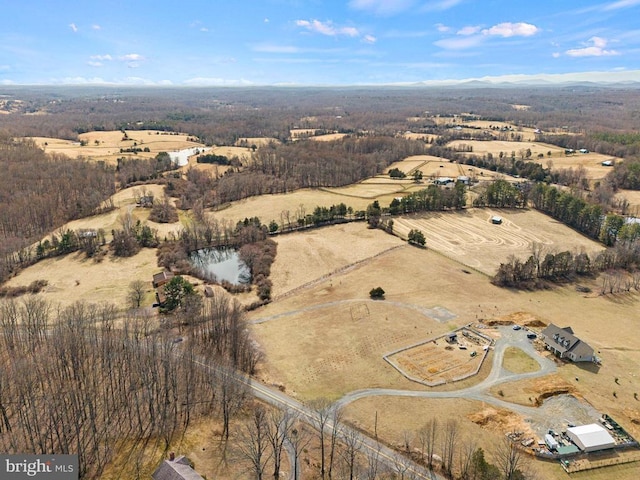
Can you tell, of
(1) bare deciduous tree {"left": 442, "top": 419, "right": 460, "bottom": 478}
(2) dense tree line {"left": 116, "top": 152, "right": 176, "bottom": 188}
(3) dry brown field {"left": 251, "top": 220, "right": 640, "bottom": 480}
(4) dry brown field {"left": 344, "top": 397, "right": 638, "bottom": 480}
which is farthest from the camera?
(2) dense tree line {"left": 116, "top": 152, "right": 176, "bottom": 188}

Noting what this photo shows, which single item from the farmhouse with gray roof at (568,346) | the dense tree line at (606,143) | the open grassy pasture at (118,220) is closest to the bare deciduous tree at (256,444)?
the farmhouse with gray roof at (568,346)

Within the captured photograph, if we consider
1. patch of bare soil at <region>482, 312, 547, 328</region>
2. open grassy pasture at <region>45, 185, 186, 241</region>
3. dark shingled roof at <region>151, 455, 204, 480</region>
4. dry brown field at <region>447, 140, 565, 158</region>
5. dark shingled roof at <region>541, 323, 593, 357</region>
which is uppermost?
dry brown field at <region>447, 140, 565, 158</region>

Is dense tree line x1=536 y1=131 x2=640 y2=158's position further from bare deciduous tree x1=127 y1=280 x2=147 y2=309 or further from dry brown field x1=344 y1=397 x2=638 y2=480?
bare deciduous tree x1=127 y1=280 x2=147 y2=309

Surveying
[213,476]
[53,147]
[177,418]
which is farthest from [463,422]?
[53,147]

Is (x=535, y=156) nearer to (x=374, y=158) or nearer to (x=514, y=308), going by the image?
(x=374, y=158)

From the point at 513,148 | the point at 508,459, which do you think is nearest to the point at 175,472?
the point at 508,459

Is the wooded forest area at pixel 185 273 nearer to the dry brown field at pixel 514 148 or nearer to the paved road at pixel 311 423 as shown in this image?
the paved road at pixel 311 423

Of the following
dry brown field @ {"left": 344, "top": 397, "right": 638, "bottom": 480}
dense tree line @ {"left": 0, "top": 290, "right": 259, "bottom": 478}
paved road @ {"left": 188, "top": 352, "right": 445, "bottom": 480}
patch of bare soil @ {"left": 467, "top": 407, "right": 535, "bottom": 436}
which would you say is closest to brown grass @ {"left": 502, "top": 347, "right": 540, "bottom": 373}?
patch of bare soil @ {"left": 467, "top": 407, "right": 535, "bottom": 436}
